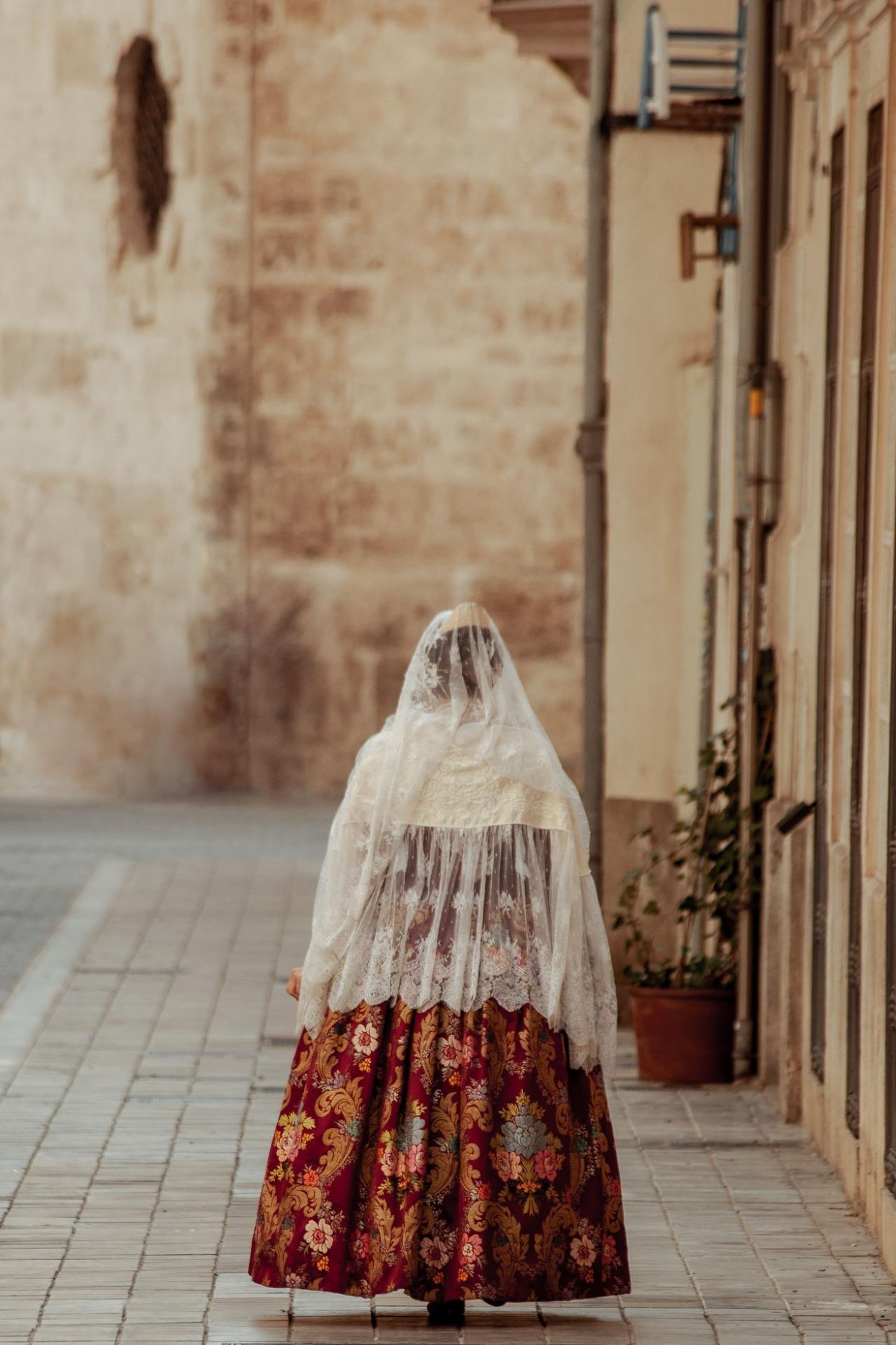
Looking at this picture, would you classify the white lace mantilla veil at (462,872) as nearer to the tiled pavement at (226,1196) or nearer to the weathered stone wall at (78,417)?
the tiled pavement at (226,1196)

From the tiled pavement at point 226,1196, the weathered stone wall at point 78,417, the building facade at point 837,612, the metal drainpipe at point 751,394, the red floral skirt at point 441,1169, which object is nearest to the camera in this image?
the red floral skirt at point 441,1169

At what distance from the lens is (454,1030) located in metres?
5.04

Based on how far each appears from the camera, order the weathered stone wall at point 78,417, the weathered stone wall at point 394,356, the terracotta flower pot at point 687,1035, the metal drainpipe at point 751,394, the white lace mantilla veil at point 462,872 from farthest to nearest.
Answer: the weathered stone wall at point 394,356 → the weathered stone wall at point 78,417 → the terracotta flower pot at point 687,1035 → the metal drainpipe at point 751,394 → the white lace mantilla veil at point 462,872

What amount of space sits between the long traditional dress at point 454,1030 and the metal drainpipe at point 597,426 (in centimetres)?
429

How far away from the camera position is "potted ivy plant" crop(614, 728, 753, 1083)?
8203mm

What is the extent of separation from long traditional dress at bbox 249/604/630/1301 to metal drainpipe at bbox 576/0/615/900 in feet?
14.1

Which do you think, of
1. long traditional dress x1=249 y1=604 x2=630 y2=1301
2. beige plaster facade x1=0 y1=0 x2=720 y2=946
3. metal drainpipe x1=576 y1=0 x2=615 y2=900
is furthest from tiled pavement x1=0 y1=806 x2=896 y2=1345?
beige plaster facade x1=0 y1=0 x2=720 y2=946

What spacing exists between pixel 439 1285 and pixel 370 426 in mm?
14569

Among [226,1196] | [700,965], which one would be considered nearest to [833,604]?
[700,965]

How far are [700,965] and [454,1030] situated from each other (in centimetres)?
351

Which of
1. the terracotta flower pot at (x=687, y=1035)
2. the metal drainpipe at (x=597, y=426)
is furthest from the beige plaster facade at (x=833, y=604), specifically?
the metal drainpipe at (x=597, y=426)

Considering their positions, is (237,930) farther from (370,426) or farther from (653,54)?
(370,426)

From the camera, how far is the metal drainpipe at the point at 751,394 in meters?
7.98

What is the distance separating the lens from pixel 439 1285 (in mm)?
4961
